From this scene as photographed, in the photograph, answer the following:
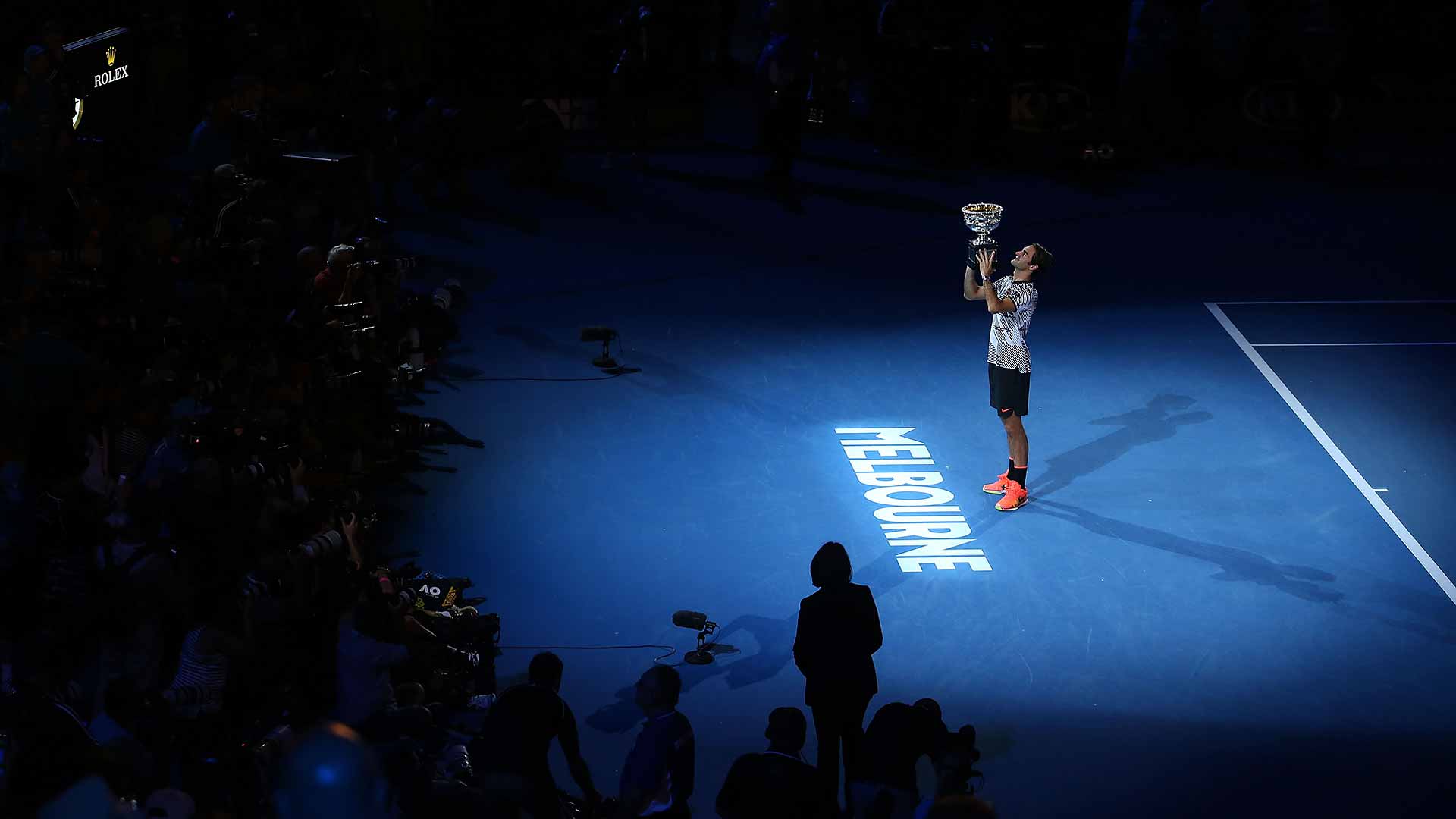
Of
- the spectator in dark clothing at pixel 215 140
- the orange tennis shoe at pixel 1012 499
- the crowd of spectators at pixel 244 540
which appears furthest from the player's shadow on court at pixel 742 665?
the spectator in dark clothing at pixel 215 140

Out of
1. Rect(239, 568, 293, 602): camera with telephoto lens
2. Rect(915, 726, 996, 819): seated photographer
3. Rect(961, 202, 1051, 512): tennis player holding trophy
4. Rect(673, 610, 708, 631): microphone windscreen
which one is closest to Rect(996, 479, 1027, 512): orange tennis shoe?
Rect(961, 202, 1051, 512): tennis player holding trophy

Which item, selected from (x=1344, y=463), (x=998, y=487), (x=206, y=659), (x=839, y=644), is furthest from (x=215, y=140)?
(x=1344, y=463)

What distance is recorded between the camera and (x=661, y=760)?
7219 mm

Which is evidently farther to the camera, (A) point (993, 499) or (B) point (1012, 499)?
(A) point (993, 499)

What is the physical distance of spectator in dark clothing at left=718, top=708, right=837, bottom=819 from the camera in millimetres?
6664

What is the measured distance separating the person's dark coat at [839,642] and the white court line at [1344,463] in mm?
5158

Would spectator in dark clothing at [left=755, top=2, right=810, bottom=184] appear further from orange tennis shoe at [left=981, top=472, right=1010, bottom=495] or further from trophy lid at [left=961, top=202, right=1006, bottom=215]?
orange tennis shoe at [left=981, top=472, right=1010, bottom=495]

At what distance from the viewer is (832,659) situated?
799 centimetres

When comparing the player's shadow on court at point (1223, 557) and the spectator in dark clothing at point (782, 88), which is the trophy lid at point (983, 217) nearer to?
the player's shadow on court at point (1223, 557)

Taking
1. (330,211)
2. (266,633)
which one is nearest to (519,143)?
(330,211)

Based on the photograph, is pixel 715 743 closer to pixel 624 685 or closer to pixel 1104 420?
pixel 624 685

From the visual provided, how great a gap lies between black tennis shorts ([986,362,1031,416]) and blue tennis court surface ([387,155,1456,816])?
2.90ft

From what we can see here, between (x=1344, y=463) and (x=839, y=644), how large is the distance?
685 centimetres

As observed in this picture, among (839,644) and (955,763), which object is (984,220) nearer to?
(839,644)
